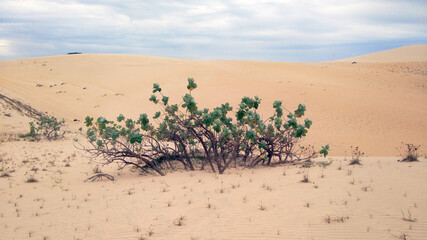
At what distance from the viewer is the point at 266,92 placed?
24.2 metres

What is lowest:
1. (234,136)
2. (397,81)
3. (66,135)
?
(66,135)

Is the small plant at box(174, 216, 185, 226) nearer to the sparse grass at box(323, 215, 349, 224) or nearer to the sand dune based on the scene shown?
the sparse grass at box(323, 215, 349, 224)

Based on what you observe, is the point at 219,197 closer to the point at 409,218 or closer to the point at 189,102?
the point at 189,102

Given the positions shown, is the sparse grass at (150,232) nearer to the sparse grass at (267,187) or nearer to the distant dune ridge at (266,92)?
the sparse grass at (267,187)

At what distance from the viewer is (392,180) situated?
591 centimetres

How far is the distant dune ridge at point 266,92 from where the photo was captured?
Result: 1698cm

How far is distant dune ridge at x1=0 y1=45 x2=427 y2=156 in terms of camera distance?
55.7 ft

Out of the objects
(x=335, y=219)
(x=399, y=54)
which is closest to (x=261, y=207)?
(x=335, y=219)

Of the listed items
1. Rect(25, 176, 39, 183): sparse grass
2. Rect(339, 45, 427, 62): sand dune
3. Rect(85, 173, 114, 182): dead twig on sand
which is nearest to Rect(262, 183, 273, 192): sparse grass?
Rect(85, 173, 114, 182): dead twig on sand

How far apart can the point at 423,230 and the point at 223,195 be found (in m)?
3.10

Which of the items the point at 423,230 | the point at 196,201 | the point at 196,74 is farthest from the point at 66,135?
the point at 196,74

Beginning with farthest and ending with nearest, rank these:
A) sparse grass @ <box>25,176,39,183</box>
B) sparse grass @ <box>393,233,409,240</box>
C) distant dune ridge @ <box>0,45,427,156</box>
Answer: distant dune ridge @ <box>0,45,427,156</box>
sparse grass @ <box>25,176,39,183</box>
sparse grass @ <box>393,233,409,240</box>

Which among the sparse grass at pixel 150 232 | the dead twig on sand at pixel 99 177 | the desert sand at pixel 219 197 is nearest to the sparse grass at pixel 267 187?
the desert sand at pixel 219 197

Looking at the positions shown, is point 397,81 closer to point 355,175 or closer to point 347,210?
point 355,175
